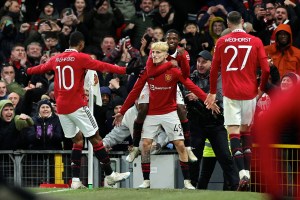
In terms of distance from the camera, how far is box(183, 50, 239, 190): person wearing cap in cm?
1430

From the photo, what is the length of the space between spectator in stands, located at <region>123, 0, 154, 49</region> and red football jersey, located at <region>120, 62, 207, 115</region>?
7444mm

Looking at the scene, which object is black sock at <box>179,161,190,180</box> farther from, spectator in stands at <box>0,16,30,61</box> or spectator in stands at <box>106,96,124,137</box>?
spectator in stands at <box>0,16,30,61</box>

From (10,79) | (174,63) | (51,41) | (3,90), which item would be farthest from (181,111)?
(51,41)

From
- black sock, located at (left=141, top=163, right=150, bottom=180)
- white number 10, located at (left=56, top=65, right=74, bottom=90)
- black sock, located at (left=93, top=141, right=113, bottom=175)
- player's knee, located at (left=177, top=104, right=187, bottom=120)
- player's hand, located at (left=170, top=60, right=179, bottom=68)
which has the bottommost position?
black sock, located at (left=141, top=163, right=150, bottom=180)

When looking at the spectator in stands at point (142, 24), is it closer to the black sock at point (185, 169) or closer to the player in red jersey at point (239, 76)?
the black sock at point (185, 169)

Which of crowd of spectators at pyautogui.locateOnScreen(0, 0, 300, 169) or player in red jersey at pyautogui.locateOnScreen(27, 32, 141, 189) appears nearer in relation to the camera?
player in red jersey at pyautogui.locateOnScreen(27, 32, 141, 189)

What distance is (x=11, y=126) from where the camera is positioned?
1706 centimetres

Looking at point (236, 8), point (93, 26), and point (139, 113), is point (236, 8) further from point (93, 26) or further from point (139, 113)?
point (139, 113)

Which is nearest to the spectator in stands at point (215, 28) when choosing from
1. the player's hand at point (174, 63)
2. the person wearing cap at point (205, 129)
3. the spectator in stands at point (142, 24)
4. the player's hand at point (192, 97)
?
the spectator in stands at point (142, 24)

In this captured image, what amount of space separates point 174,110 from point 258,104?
5.21 ft

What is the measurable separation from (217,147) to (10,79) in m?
6.63

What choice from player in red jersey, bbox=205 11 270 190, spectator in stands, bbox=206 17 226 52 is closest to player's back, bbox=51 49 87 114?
player in red jersey, bbox=205 11 270 190

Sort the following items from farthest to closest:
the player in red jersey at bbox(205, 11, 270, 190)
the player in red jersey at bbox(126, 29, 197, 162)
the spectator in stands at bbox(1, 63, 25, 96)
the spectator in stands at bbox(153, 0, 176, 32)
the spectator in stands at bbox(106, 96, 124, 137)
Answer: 1. the spectator in stands at bbox(153, 0, 176, 32)
2. the spectator in stands at bbox(1, 63, 25, 96)
3. the spectator in stands at bbox(106, 96, 124, 137)
4. the player in red jersey at bbox(126, 29, 197, 162)
5. the player in red jersey at bbox(205, 11, 270, 190)

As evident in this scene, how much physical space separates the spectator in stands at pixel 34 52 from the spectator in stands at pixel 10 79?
27.1 inches
